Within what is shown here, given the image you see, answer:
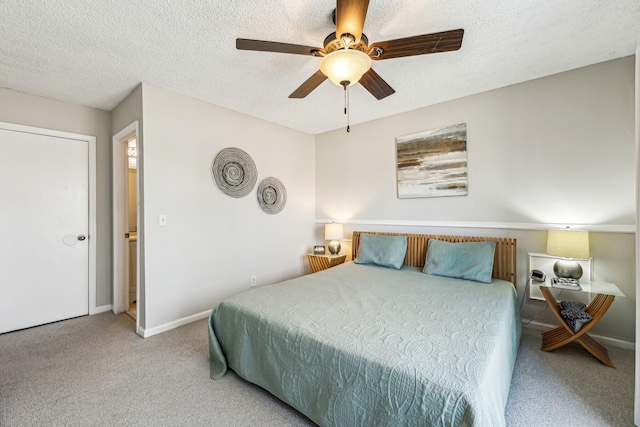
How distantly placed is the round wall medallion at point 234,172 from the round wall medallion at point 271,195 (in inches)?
6.6

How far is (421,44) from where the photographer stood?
5.33ft

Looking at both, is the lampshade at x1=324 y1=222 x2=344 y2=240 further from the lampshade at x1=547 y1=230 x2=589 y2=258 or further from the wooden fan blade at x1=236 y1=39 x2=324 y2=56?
the wooden fan blade at x1=236 y1=39 x2=324 y2=56

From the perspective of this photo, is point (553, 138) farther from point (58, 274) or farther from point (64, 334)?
point (58, 274)

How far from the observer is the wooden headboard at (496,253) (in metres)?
2.71

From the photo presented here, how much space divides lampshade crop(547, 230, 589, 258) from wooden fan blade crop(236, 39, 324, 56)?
2400 millimetres

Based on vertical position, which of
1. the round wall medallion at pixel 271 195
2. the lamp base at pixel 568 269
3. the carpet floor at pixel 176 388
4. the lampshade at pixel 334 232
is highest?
the round wall medallion at pixel 271 195

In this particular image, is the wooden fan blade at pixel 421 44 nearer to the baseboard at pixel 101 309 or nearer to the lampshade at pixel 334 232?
the lampshade at pixel 334 232

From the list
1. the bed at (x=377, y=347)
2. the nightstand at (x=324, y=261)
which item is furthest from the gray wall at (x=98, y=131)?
the nightstand at (x=324, y=261)

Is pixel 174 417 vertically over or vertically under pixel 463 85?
under

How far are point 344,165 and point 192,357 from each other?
3.04 metres

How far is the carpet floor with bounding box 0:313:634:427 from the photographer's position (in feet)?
5.26

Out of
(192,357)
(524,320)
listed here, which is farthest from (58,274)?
(524,320)

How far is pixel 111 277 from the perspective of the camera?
11.0ft

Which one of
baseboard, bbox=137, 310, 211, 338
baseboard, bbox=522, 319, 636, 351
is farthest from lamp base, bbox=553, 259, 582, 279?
baseboard, bbox=137, 310, 211, 338
